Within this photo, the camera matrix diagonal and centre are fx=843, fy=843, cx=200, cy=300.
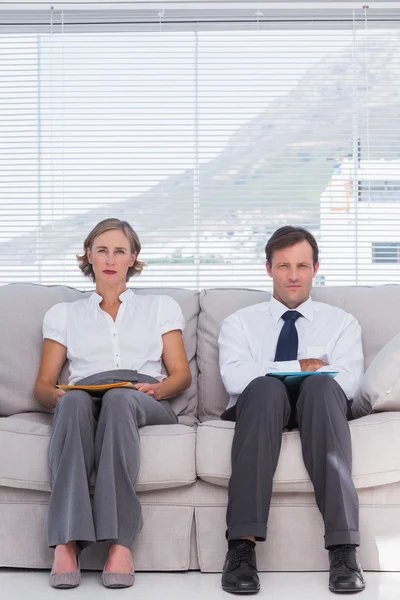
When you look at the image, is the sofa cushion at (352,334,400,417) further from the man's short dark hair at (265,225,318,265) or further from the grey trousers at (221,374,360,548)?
the man's short dark hair at (265,225,318,265)

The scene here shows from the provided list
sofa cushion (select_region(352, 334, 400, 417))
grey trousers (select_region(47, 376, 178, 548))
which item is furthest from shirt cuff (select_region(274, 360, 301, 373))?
grey trousers (select_region(47, 376, 178, 548))

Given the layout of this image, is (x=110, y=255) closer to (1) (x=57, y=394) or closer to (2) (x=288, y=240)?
(1) (x=57, y=394)

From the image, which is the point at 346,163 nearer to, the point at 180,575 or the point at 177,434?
the point at 177,434

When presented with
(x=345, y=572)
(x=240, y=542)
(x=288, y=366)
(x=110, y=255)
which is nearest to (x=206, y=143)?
(x=110, y=255)

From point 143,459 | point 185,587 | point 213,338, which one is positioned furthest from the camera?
point 213,338

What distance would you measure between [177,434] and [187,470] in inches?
4.8

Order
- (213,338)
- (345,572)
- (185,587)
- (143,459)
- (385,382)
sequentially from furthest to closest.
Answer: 1. (213,338)
2. (385,382)
3. (143,459)
4. (185,587)
5. (345,572)

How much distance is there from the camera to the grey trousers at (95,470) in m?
2.46

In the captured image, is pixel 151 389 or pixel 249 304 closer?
pixel 151 389

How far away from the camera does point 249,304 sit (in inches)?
136

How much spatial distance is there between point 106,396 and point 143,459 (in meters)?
0.23

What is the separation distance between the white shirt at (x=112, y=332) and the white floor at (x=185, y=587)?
809mm

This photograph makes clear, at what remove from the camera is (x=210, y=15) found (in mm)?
4246

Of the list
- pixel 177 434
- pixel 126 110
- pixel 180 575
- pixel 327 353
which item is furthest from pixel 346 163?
pixel 180 575
